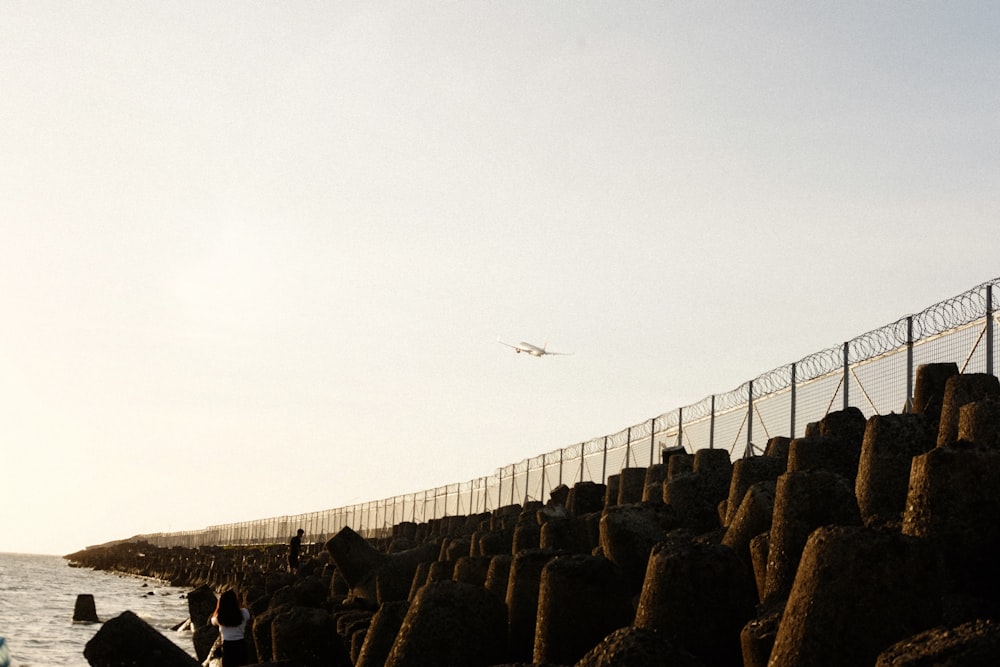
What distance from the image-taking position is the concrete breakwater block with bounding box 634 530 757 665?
757cm

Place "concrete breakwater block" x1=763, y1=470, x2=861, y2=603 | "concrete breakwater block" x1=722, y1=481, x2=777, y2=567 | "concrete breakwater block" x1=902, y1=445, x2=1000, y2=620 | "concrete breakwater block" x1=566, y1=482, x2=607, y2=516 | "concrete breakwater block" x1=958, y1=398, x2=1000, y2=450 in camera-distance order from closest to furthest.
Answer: "concrete breakwater block" x1=902, y1=445, x2=1000, y2=620 → "concrete breakwater block" x1=763, y1=470, x2=861, y2=603 → "concrete breakwater block" x1=958, y1=398, x2=1000, y2=450 → "concrete breakwater block" x1=722, y1=481, x2=777, y2=567 → "concrete breakwater block" x1=566, y1=482, x2=607, y2=516

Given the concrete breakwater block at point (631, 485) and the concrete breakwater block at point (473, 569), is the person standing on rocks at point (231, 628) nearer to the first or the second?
the concrete breakwater block at point (473, 569)

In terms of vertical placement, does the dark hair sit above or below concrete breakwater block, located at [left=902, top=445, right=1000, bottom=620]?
below

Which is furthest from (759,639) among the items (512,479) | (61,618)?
(61,618)

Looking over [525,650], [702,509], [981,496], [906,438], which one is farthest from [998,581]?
[702,509]

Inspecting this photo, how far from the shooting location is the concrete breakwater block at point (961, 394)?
31.4ft

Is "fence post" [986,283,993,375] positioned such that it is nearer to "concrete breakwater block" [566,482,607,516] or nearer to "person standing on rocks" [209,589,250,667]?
"concrete breakwater block" [566,482,607,516]

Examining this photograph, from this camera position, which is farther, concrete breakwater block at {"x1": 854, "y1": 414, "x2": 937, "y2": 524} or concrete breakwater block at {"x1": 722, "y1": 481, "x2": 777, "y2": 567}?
concrete breakwater block at {"x1": 722, "y1": 481, "x2": 777, "y2": 567}

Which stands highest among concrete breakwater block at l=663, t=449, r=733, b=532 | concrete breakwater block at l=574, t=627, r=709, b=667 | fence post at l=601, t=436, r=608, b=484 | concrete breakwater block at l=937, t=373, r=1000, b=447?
fence post at l=601, t=436, r=608, b=484

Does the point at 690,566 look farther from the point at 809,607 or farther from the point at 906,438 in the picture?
the point at 906,438

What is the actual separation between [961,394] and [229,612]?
25.2ft

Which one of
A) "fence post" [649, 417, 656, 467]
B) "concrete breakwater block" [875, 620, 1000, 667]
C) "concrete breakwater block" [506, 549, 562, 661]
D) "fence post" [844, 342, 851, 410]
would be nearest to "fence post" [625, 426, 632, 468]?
"fence post" [649, 417, 656, 467]

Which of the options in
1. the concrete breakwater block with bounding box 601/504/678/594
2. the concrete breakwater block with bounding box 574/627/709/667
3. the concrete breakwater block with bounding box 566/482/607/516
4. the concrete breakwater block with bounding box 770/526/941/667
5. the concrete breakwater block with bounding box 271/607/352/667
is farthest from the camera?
the concrete breakwater block with bounding box 566/482/607/516

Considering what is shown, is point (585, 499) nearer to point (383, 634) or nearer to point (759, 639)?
point (383, 634)
